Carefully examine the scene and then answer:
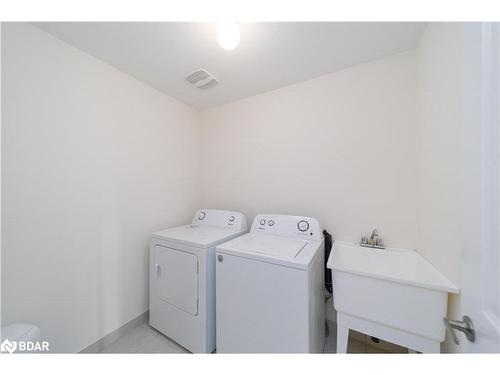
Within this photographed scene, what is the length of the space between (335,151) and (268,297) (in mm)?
1366

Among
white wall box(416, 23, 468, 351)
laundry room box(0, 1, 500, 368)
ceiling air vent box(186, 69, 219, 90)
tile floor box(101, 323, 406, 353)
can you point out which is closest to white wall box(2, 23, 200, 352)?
laundry room box(0, 1, 500, 368)

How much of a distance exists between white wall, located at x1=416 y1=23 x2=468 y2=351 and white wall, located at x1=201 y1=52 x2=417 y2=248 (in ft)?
0.41

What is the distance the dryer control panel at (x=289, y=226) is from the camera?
1587mm

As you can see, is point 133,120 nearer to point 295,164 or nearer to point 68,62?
point 68,62

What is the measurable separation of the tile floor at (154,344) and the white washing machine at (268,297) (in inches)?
17.3

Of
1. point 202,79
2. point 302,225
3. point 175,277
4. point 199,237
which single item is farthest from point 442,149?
point 175,277

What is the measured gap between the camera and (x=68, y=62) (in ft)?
4.49

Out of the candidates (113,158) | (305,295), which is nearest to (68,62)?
(113,158)

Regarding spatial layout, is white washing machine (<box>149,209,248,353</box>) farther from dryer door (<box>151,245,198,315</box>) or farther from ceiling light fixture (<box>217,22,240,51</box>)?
ceiling light fixture (<box>217,22,240,51</box>)

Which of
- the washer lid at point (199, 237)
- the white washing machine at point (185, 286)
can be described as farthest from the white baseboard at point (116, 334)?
the washer lid at point (199, 237)

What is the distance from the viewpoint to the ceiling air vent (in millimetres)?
1728

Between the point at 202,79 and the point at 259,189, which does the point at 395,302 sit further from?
the point at 202,79

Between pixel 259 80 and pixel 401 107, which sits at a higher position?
pixel 259 80
